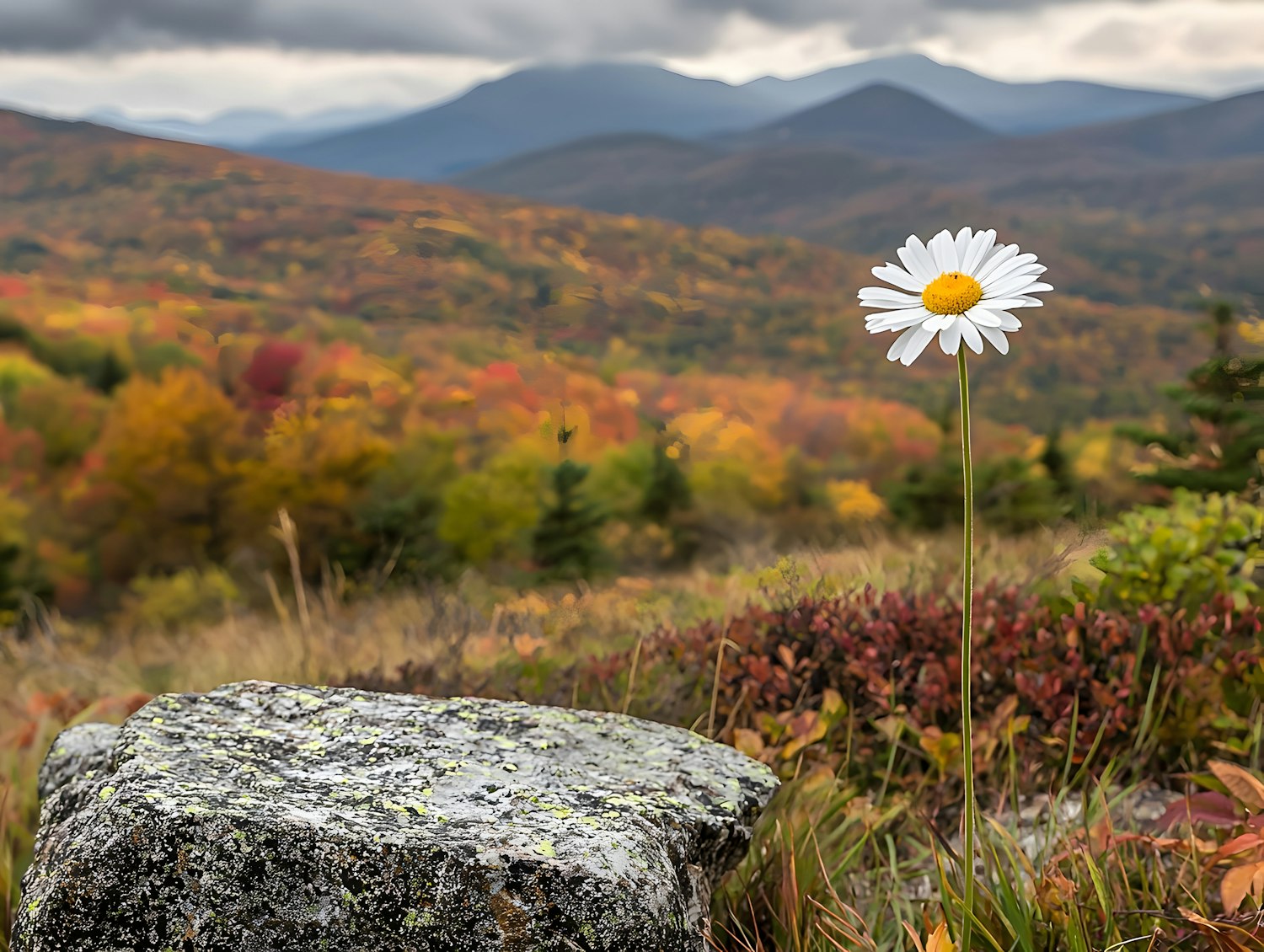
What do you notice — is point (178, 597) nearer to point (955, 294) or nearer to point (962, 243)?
point (962, 243)

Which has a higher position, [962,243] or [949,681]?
[962,243]

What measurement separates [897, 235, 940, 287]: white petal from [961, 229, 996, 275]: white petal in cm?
5

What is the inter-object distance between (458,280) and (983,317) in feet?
40.6

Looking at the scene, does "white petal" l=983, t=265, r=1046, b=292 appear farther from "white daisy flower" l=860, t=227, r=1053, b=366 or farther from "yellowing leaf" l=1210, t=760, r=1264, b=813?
"yellowing leaf" l=1210, t=760, r=1264, b=813

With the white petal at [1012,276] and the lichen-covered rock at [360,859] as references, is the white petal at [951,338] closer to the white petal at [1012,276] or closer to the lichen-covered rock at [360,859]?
the white petal at [1012,276]

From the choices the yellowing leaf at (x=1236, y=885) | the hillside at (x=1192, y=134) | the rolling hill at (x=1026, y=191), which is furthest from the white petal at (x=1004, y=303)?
the hillside at (x=1192, y=134)

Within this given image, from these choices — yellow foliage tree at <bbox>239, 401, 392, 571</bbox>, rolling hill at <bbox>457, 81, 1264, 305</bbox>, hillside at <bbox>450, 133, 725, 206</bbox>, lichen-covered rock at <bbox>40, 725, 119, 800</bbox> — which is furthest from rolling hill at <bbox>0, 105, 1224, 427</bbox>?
hillside at <bbox>450, 133, 725, 206</bbox>

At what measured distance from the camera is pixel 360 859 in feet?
5.99

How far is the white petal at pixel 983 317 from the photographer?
1457 millimetres

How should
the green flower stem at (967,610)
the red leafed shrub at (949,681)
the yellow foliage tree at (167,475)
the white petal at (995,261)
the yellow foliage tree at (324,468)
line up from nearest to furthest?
the green flower stem at (967,610), the white petal at (995,261), the red leafed shrub at (949,681), the yellow foliage tree at (324,468), the yellow foliage tree at (167,475)

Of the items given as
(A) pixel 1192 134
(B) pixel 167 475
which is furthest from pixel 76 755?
(A) pixel 1192 134

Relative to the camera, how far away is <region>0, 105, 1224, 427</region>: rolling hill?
44.4 feet

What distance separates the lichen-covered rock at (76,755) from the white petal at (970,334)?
2141mm

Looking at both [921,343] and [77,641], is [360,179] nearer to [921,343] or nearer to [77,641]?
[77,641]
